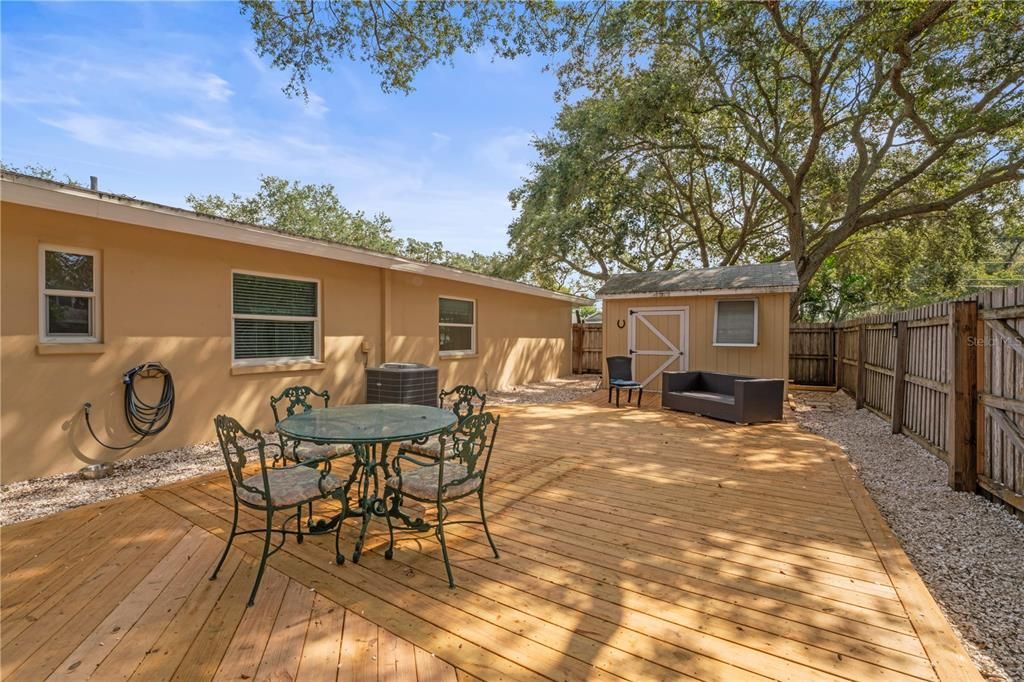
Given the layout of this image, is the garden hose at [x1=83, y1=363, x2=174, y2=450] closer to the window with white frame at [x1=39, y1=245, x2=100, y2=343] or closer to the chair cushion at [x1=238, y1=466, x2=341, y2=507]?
the window with white frame at [x1=39, y1=245, x2=100, y2=343]

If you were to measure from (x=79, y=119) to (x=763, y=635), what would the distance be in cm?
1108

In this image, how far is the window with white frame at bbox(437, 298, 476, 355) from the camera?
8.70 meters

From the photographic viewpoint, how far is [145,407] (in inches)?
180

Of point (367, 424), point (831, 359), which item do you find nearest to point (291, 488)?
point (367, 424)

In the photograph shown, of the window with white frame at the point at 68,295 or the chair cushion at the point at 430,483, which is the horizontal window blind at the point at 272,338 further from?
the chair cushion at the point at 430,483

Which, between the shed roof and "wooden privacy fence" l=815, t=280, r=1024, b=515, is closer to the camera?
"wooden privacy fence" l=815, t=280, r=1024, b=515

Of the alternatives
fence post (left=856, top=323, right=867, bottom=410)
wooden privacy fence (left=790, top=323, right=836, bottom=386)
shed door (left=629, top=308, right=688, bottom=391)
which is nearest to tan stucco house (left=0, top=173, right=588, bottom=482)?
shed door (left=629, top=308, right=688, bottom=391)

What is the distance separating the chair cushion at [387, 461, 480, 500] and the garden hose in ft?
11.5

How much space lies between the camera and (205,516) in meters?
3.17

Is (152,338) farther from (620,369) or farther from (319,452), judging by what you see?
(620,369)

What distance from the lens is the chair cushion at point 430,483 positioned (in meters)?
2.55

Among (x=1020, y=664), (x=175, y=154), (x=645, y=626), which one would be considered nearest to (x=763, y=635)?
(x=645, y=626)

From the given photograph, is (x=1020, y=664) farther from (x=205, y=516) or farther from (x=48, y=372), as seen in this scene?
(x=48, y=372)

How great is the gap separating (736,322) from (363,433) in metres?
7.65
